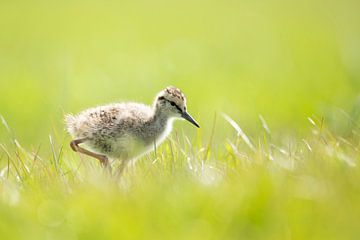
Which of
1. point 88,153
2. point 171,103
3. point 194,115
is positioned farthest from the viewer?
point 194,115

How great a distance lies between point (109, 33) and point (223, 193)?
1709 cm

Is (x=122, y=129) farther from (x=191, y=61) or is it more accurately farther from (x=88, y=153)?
(x=191, y=61)

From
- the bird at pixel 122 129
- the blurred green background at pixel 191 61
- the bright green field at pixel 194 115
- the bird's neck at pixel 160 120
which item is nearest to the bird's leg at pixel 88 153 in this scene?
the bird at pixel 122 129

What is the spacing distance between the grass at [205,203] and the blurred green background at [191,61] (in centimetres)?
362

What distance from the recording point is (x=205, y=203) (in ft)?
12.9

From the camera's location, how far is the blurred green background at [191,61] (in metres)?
12.1

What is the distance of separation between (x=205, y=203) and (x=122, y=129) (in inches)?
91.8

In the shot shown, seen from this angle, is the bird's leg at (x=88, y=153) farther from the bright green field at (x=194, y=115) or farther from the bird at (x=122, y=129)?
the bright green field at (x=194, y=115)

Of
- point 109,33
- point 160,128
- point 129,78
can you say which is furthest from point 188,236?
point 109,33

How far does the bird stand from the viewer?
19.9 feet

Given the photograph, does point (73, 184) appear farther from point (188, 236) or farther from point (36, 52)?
point (36, 52)

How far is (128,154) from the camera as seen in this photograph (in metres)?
6.00

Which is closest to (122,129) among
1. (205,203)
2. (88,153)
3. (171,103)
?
(88,153)

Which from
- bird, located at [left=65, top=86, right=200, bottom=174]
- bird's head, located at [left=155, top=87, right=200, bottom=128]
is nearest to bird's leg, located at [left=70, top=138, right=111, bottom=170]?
bird, located at [left=65, top=86, right=200, bottom=174]
